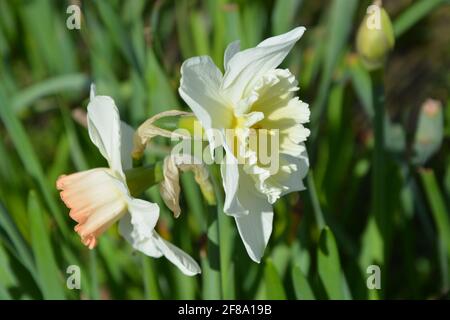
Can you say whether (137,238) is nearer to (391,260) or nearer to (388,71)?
(391,260)

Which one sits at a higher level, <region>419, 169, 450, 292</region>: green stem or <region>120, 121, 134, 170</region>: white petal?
<region>120, 121, 134, 170</region>: white petal

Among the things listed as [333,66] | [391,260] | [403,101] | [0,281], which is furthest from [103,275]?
[403,101]

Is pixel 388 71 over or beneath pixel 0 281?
over

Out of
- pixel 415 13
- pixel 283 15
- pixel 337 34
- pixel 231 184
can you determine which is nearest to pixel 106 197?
pixel 231 184

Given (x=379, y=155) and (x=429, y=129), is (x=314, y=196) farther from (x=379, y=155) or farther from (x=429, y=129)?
(x=429, y=129)

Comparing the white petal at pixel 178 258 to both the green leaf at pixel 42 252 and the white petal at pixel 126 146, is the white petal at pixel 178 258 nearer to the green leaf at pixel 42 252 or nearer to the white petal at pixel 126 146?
the white petal at pixel 126 146

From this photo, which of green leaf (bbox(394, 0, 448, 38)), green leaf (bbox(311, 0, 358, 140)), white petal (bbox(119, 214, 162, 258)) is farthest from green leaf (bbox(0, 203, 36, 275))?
green leaf (bbox(394, 0, 448, 38))

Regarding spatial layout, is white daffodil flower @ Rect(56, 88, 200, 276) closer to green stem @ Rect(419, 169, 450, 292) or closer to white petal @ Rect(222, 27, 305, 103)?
white petal @ Rect(222, 27, 305, 103)
